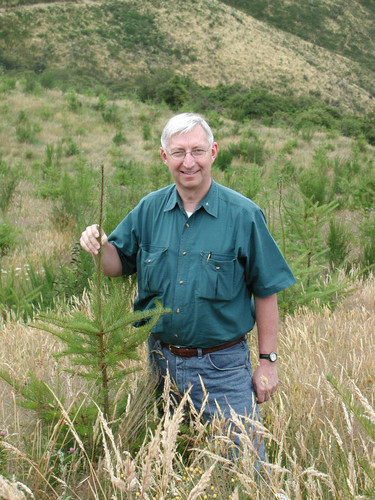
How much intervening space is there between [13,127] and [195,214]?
1457cm

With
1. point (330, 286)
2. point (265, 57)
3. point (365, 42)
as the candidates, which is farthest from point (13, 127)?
A: point (365, 42)

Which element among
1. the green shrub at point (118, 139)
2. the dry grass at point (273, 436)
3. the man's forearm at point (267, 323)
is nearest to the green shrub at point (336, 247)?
the dry grass at point (273, 436)

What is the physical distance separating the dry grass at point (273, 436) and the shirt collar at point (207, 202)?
3.05 ft

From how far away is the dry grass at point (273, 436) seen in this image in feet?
5.89

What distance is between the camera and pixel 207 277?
266 centimetres

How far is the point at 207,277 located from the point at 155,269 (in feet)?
0.90

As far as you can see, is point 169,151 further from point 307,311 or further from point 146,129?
point 146,129

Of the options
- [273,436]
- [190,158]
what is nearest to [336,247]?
[190,158]

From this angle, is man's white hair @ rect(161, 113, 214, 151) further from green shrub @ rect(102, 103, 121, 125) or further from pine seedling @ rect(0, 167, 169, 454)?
green shrub @ rect(102, 103, 121, 125)

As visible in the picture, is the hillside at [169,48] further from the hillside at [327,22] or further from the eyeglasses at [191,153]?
the eyeglasses at [191,153]

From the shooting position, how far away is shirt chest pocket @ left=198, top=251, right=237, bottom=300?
265 centimetres

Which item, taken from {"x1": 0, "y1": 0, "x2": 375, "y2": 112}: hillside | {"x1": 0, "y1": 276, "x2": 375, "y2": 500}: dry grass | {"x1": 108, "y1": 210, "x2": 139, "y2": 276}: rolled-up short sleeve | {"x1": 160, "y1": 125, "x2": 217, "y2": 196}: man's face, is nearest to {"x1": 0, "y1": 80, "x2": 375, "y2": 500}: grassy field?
{"x1": 0, "y1": 276, "x2": 375, "y2": 500}: dry grass

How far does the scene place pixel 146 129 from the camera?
17.2 meters

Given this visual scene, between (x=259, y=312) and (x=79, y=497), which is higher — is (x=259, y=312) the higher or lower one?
the higher one
